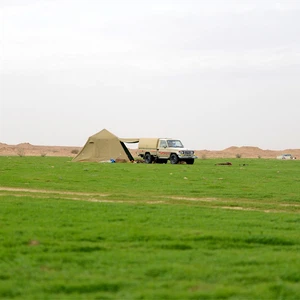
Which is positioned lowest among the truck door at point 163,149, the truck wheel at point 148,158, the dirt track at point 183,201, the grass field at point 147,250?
the grass field at point 147,250

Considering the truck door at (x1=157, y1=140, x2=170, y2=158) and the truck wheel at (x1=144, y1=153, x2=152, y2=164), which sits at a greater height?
the truck door at (x1=157, y1=140, x2=170, y2=158)

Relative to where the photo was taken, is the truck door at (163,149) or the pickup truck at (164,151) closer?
the pickup truck at (164,151)

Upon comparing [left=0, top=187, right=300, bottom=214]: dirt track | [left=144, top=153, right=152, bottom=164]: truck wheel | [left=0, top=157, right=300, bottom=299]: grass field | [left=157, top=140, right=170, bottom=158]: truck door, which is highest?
[left=157, top=140, right=170, bottom=158]: truck door

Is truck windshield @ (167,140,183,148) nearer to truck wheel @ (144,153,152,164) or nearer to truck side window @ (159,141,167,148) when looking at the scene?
truck side window @ (159,141,167,148)

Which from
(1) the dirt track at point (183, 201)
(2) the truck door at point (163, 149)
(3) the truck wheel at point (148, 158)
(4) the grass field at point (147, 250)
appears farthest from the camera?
(3) the truck wheel at point (148, 158)

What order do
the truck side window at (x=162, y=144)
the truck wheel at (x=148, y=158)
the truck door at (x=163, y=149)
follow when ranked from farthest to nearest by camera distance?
the truck wheel at (x=148, y=158)
the truck side window at (x=162, y=144)
the truck door at (x=163, y=149)

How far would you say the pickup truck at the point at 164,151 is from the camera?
4241cm

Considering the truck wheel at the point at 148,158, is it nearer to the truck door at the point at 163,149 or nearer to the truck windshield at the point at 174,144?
the truck door at the point at 163,149

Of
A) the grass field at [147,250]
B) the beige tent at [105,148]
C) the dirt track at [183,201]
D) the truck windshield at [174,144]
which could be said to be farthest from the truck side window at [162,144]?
the grass field at [147,250]

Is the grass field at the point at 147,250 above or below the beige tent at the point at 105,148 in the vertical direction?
below

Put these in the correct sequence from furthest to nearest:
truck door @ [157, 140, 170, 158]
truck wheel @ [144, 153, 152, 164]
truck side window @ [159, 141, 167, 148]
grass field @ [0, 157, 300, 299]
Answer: truck wheel @ [144, 153, 152, 164] < truck side window @ [159, 141, 167, 148] < truck door @ [157, 140, 170, 158] < grass field @ [0, 157, 300, 299]

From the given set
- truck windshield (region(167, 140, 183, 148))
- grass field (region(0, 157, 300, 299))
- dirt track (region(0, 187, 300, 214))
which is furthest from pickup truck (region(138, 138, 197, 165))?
grass field (region(0, 157, 300, 299))

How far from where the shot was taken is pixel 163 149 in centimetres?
4328

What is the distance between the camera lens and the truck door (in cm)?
4309
